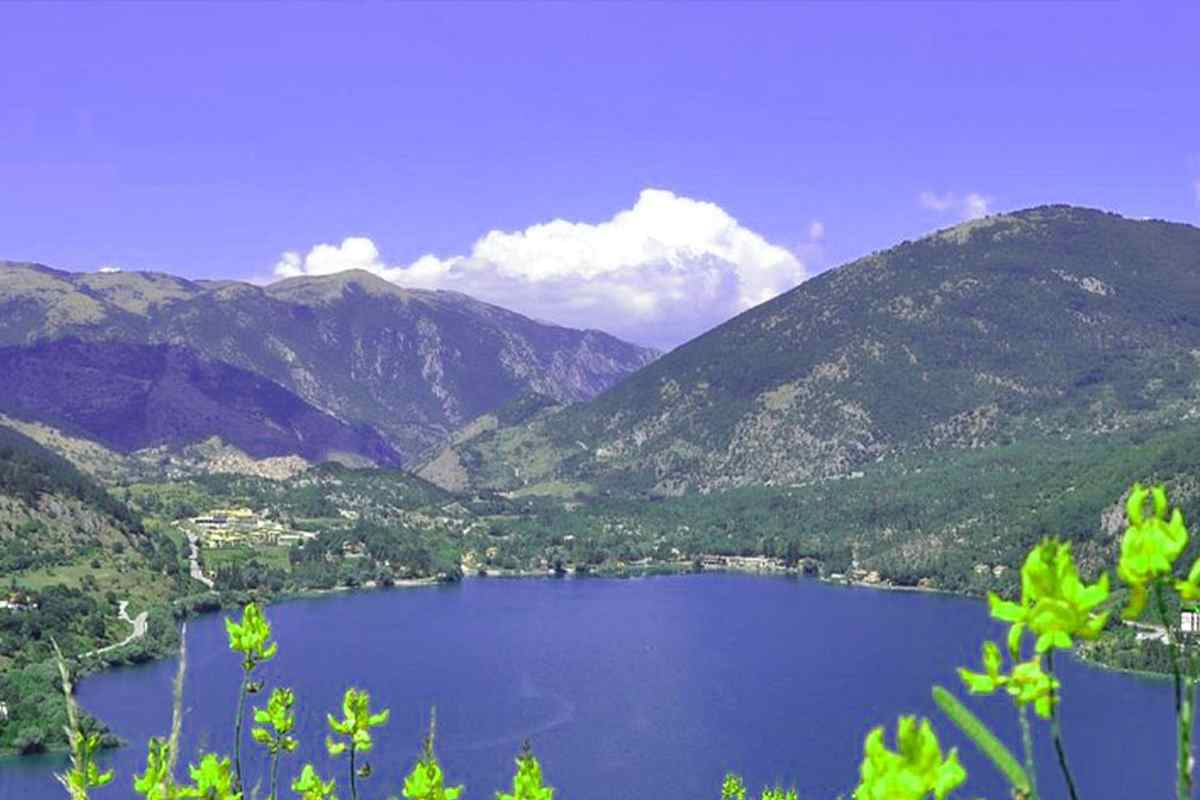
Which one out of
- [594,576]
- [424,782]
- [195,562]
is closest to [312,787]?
[424,782]

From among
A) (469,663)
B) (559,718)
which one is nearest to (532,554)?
(469,663)

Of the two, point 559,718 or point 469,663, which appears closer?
point 559,718

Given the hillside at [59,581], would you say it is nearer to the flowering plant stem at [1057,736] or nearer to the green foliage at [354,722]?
the green foliage at [354,722]

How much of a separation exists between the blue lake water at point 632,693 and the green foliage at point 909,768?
23901mm

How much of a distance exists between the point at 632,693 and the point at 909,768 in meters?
52.8

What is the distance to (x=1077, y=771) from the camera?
39.9 meters

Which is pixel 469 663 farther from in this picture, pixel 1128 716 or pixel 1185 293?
pixel 1185 293

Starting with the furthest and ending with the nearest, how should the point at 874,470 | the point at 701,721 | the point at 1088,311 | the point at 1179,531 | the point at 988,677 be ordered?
1. the point at 1088,311
2. the point at 874,470
3. the point at 701,721
4. the point at 988,677
5. the point at 1179,531

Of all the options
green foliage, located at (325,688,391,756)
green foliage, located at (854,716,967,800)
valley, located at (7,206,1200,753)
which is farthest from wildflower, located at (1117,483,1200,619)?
valley, located at (7,206,1200,753)

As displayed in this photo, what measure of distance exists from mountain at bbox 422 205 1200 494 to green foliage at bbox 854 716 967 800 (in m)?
141

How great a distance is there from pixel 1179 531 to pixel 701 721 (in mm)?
47691

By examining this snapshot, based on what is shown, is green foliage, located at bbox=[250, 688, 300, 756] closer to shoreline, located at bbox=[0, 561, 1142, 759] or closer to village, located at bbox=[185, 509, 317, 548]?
shoreline, located at bbox=[0, 561, 1142, 759]

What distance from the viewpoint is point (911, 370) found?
163750mm

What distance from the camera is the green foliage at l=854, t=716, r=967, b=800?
1380 millimetres
